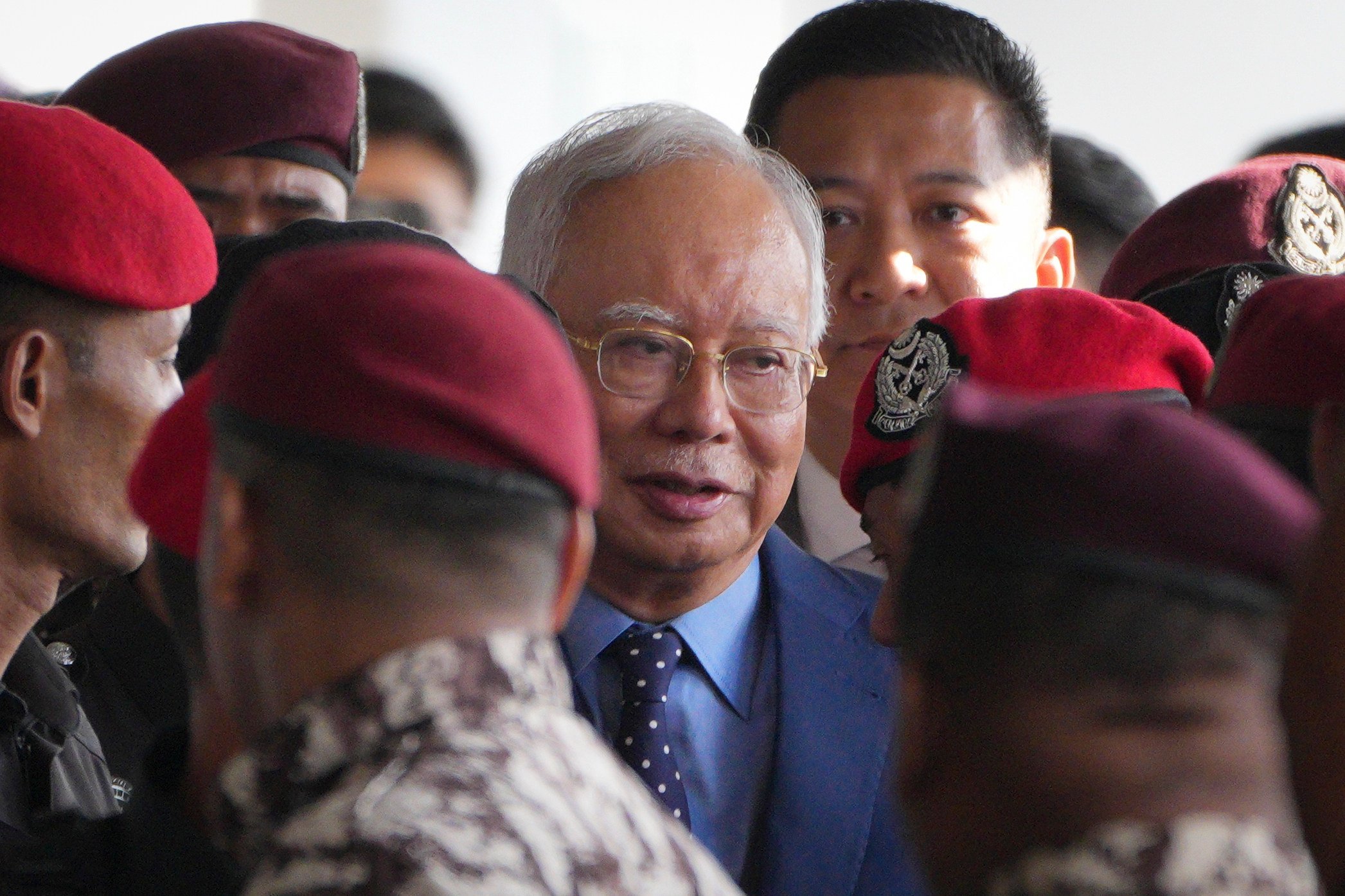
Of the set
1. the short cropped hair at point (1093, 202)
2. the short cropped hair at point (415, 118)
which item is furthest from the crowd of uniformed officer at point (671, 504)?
the short cropped hair at point (415, 118)

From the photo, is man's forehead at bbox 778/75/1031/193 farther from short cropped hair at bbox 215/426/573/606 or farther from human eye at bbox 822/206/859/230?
short cropped hair at bbox 215/426/573/606

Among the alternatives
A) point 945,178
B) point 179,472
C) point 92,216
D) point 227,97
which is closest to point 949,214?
point 945,178

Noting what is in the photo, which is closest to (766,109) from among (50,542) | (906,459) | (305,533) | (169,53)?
(169,53)

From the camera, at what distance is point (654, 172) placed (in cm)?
245

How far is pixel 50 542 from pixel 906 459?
103 centimetres

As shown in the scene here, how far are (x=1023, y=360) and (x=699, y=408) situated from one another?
0.50 metres

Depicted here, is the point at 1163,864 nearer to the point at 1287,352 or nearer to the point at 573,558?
the point at 573,558

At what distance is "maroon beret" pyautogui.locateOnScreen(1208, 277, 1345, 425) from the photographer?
155 cm

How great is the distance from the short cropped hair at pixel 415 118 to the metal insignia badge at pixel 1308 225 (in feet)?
12.7

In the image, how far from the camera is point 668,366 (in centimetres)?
238

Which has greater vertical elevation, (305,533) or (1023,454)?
(1023,454)

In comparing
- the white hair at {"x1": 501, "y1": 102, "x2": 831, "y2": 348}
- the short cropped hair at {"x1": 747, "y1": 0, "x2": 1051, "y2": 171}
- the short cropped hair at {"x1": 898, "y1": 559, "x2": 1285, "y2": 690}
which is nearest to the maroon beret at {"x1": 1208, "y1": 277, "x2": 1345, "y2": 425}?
the short cropped hair at {"x1": 898, "y1": 559, "x2": 1285, "y2": 690}

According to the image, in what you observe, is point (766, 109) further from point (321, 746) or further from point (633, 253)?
point (321, 746)

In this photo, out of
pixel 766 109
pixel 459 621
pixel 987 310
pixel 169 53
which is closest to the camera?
pixel 459 621
